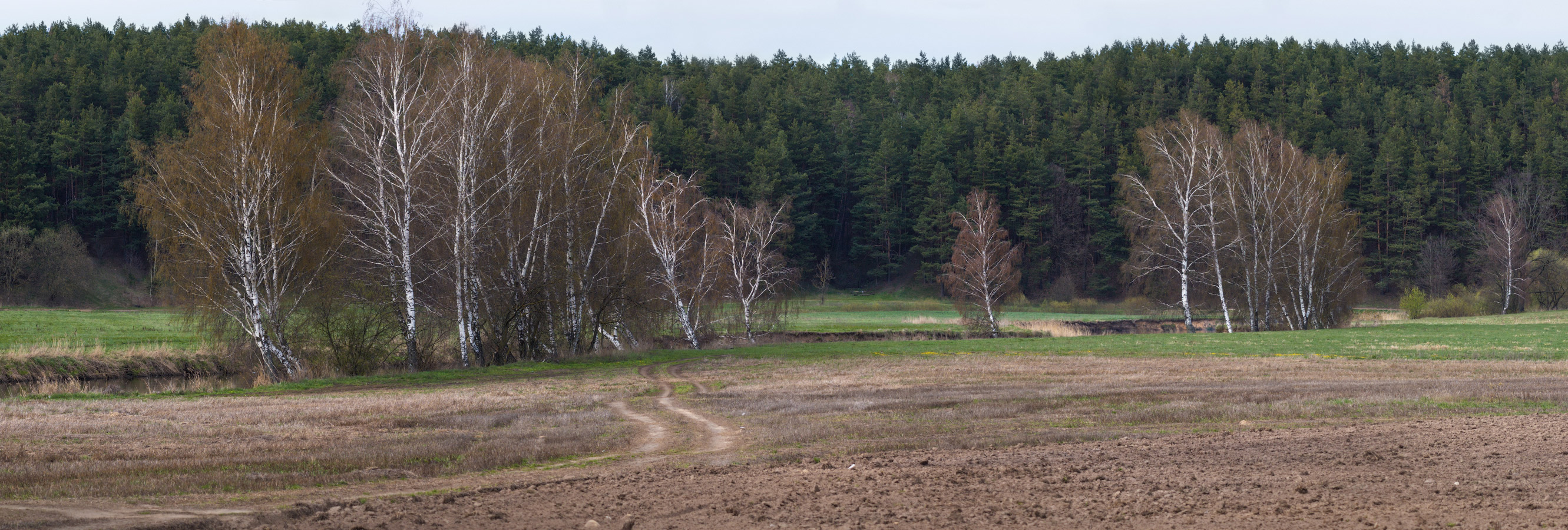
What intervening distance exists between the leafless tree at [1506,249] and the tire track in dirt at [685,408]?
64.0 m

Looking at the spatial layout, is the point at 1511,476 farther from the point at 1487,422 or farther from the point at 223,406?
the point at 223,406

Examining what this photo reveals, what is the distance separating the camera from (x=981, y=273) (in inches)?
2093

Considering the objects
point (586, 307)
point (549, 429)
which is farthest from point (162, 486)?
point (586, 307)

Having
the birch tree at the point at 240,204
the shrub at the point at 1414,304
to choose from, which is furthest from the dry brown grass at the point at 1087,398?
the shrub at the point at 1414,304

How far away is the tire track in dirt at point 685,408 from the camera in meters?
14.2

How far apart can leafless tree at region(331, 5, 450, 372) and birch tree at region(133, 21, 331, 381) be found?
157 cm

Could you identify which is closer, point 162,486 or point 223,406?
point 162,486

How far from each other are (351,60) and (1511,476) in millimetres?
31486

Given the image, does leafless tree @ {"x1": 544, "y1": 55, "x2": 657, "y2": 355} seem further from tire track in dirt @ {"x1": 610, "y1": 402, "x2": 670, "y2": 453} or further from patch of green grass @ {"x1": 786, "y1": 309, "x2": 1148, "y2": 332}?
patch of green grass @ {"x1": 786, "y1": 309, "x2": 1148, "y2": 332}

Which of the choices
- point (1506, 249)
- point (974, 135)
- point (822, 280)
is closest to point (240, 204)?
point (822, 280)

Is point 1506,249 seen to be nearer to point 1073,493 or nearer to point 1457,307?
point 1457,307

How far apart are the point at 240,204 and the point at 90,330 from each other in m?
20.6

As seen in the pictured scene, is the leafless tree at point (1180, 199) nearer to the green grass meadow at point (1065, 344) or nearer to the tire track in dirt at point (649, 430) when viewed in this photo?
the green grass meadow at point (1065, 344)

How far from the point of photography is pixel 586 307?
37781 mm
